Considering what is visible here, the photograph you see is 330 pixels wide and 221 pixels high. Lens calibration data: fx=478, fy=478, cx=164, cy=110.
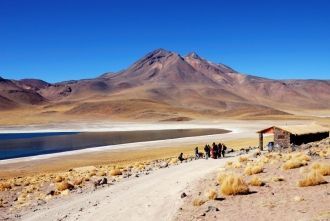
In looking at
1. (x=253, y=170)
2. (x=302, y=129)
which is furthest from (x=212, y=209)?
(x=302, y=129)

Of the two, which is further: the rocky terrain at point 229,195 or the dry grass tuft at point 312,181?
the dry grass tuft at point 312,181

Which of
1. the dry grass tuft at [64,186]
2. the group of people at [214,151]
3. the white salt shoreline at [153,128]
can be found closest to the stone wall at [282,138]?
the group of people at [214,151]

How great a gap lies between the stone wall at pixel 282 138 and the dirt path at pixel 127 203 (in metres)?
15.3

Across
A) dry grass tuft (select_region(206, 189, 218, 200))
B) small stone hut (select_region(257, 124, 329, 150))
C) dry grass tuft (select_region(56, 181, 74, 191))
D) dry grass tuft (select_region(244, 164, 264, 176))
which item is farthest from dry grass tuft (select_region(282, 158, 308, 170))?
small stone hut (select_region(257, 124, 329, 150))

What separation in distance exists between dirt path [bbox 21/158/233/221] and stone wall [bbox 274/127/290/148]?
15.3 meters

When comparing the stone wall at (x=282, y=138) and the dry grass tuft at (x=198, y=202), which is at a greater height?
the stone wall at (x=282, y=138)

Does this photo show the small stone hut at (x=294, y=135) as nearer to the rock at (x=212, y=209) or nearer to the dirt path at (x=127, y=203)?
the dirt path at (x=127, y=203)

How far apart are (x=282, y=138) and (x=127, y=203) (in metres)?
21.8

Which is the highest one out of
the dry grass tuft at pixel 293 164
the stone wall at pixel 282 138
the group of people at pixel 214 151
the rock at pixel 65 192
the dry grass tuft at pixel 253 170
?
the stone wall at pixel 282 138

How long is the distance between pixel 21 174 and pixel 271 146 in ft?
59.9

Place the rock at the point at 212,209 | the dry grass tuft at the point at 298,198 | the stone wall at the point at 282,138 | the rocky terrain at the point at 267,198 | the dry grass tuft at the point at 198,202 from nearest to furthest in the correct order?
1. the rocky terrain at the point at 267,198
2. the dry grass tuft at the point at 298,198
3. the rock at the point at 212,209
4. the dry grass tuft at the point at 198,202
5. the stone wall at the point at 282,138

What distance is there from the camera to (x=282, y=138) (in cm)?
3466

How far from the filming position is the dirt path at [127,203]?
1362 centimetres

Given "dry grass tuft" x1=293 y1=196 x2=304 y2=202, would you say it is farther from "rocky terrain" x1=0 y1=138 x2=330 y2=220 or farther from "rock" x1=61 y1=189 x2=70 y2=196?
"rock" x1=61 y1=189 x2=70 y2=196
